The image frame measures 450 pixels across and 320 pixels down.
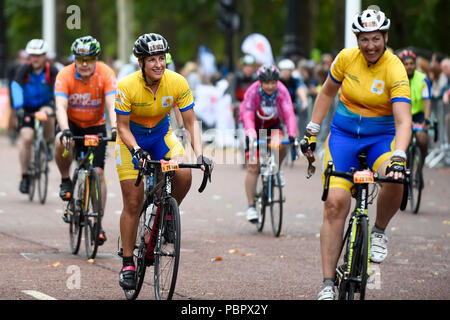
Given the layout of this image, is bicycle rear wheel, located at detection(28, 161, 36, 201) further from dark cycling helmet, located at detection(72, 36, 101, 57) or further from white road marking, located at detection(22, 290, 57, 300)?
white road marking, located at detection(22, 290, 57, 300)

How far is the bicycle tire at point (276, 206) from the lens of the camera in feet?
36.7

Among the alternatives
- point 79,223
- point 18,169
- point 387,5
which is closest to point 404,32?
point 387,5

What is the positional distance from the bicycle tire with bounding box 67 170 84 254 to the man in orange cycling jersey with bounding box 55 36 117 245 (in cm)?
12

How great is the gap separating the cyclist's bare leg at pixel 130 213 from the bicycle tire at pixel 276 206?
12.4 feet

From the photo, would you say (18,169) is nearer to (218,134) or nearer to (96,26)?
(218,134)

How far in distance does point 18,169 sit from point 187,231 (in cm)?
839

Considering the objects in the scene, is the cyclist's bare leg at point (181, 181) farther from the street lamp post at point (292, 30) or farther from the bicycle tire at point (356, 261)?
the street lamp post at point (292, 30)

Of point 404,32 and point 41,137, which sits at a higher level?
point 404,32

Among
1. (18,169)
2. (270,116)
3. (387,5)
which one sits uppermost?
(387,5)

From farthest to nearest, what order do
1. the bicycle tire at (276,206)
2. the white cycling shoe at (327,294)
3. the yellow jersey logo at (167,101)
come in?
the bicycle tire at (276,206) → the yellow jersey logo at (167,101) → the white cycling shoe at (327,294)

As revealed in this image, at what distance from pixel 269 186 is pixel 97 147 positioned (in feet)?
7.93

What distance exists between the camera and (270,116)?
38.3 ft

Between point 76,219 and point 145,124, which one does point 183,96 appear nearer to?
point 145,124

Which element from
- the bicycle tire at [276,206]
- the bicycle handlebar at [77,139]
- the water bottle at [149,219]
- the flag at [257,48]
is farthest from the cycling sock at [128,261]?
the flag at [257,48]
